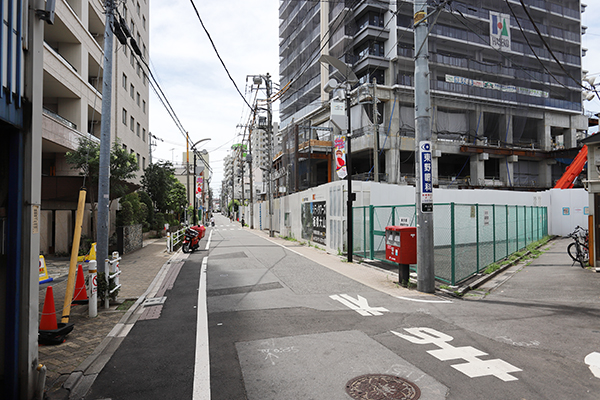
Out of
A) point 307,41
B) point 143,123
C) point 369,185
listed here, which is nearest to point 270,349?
point 369,185

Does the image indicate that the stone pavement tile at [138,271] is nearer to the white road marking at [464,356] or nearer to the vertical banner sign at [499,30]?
the white road marking at [464,356]

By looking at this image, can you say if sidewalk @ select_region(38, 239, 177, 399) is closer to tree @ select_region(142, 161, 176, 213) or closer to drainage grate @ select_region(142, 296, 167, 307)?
drainage grate @ select_region(142, 296, 167, 307)

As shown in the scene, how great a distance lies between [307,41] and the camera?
46.1 metres

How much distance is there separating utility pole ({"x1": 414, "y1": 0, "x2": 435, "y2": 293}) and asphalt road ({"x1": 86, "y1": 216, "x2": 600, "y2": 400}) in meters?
0.71

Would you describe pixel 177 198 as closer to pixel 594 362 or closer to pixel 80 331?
pixel 80 331

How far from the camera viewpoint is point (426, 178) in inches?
352

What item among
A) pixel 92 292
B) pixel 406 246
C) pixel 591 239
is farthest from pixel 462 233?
pixel 92 292

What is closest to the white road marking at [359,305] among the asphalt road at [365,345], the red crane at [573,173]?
the asphalt road at [365,345]

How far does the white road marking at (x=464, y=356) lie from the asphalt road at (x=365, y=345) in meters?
0.01

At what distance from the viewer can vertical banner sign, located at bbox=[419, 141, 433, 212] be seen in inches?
350

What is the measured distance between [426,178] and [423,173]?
5.7 inches

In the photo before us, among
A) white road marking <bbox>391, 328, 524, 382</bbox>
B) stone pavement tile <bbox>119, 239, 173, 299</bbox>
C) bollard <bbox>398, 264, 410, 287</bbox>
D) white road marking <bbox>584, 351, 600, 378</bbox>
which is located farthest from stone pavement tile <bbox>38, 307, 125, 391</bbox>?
bollard <bbox>398, 264, 410, 287</bbox>

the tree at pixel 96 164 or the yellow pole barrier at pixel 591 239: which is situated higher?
the tree at pixel 96 164

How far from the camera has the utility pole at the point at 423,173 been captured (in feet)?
29.2
